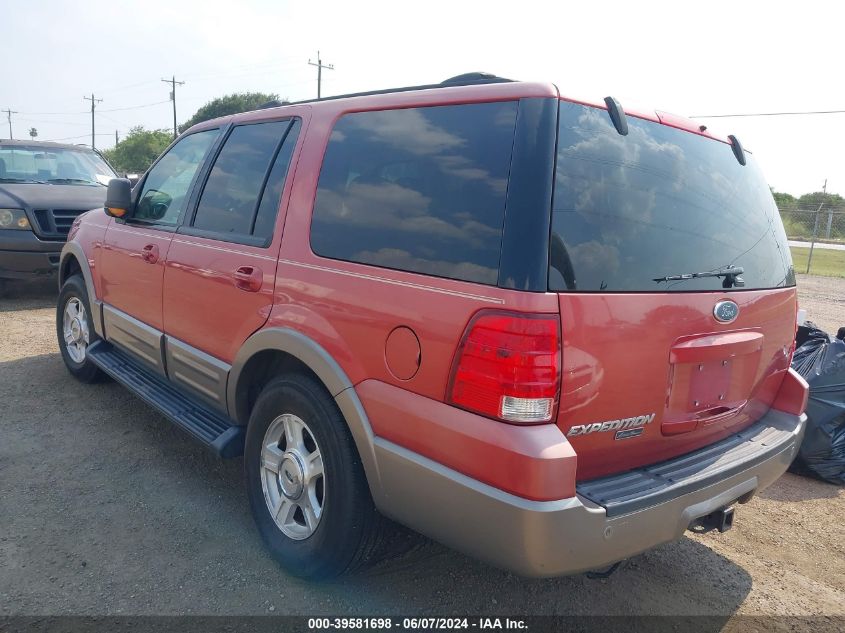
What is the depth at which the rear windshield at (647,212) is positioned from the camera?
2096 millimetres

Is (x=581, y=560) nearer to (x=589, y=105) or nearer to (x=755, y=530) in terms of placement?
(x=589, y=105)

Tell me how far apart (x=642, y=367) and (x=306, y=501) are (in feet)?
4.82

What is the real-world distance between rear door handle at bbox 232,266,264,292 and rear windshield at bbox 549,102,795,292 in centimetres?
146

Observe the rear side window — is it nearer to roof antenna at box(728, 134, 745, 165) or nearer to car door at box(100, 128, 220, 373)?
roof antenna at box(728, 134, 745, 165)

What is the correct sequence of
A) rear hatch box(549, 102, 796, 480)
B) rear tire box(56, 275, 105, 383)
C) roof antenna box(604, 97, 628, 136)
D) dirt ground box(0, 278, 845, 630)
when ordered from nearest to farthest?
rear hatch box(549, 102, 796, 480), roof antenna box(604, 97, 628, 136), dirt ground box(0, 278, 845, 630), rear tire box(56, 275, 105, 383)

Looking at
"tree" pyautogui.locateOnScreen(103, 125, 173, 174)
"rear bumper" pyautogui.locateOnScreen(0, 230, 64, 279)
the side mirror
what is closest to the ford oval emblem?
the side mirror

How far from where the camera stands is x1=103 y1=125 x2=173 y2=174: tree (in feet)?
219

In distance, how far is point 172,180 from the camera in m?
4.07

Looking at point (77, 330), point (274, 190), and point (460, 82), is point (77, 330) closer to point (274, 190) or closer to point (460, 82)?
point (274, 190)

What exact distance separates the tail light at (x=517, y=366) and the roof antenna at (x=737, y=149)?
4.89ft

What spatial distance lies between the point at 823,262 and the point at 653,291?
80.4ft

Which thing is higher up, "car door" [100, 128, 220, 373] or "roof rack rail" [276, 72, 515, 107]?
"roof rack rail" [276, 72, 515, 107]

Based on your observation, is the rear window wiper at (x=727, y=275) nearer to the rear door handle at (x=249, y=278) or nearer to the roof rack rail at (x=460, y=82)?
the roof rack rail at (x=460, y=82)

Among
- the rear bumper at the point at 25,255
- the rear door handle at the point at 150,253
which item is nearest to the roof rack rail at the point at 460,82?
the rear door handle at the point at 150,253
